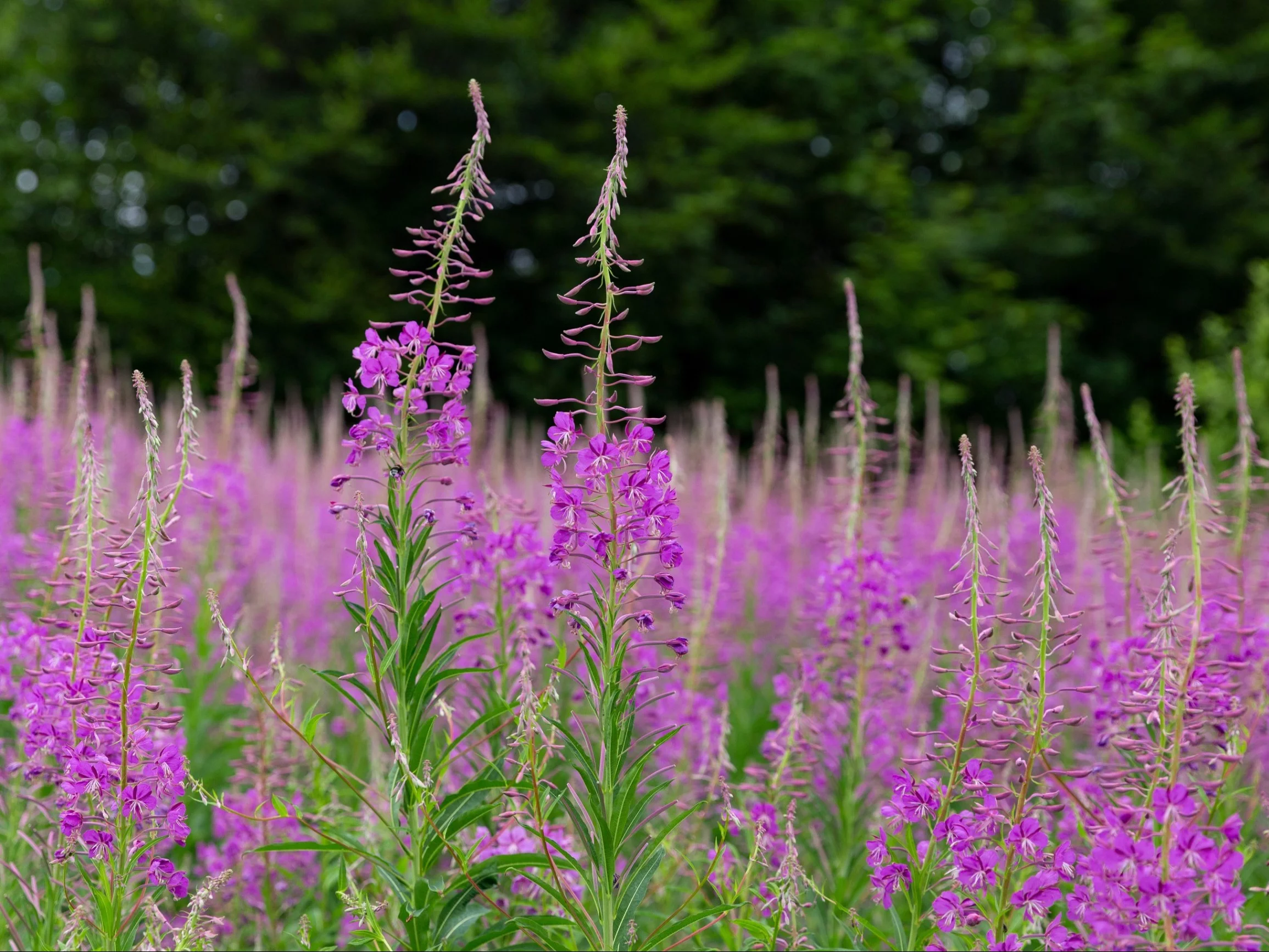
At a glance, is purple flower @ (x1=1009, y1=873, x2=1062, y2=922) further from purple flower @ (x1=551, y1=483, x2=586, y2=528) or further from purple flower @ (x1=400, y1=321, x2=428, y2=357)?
purple flower @ (x1=400, y1=321, x2=428, y2=357)

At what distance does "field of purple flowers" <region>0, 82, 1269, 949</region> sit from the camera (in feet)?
6.85

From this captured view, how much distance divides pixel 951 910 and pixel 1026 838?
20 cm

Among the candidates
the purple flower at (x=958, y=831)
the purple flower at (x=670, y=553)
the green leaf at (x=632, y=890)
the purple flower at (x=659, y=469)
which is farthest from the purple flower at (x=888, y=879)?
the purple flower at (x=659, y=469)

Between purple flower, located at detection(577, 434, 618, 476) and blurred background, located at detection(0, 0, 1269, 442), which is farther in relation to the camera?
blurred background, located at detection(0, 0, 1269, 442)

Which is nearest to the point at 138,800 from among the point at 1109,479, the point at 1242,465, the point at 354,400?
the point at 354,400

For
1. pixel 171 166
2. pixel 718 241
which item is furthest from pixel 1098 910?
pixel 718 241

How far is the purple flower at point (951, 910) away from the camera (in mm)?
2111

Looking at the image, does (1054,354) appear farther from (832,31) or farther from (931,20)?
(931,20)

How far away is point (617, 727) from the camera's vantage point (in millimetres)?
2191

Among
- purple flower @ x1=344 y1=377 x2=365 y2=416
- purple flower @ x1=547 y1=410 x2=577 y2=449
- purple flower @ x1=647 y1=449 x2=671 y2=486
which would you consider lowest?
purple flower @ x1=647 y1=449 x2=671 y2=486

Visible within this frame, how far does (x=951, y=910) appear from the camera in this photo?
2.13 metres

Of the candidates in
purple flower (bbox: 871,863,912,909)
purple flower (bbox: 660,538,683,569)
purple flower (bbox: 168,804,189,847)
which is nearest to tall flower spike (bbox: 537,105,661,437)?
purple flower (bbox: 660,538,683,569)

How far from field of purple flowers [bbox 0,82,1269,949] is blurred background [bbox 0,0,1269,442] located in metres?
12.6

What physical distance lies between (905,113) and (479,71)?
8.07m
